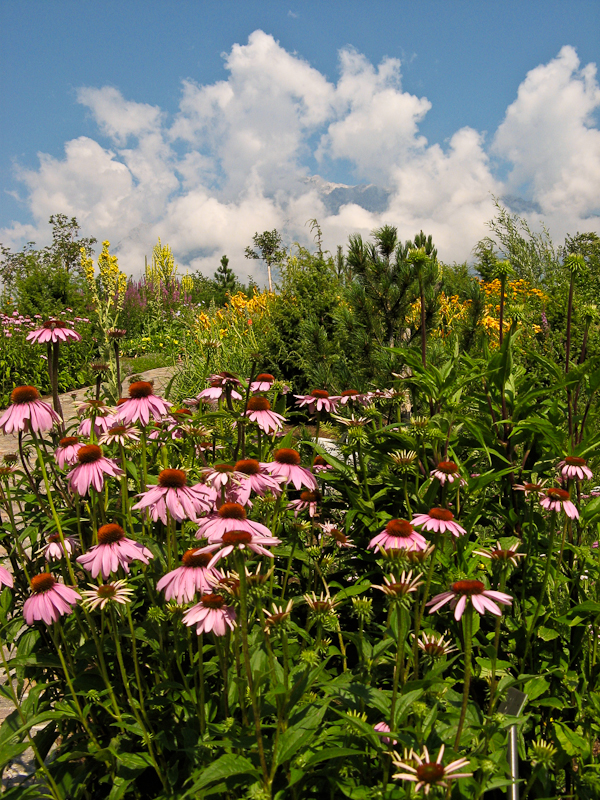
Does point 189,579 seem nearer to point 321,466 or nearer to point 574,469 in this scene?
point 321,466

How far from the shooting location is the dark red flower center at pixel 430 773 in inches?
32.8

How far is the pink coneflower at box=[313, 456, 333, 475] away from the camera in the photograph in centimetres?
187

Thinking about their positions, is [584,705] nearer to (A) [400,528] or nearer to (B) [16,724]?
(A) [400,528]

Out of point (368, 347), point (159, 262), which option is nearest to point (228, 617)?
point (368, 347)

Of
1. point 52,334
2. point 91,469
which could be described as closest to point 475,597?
point 91,469

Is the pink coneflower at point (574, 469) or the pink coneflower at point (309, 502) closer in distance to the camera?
the pink coneflower at point (574, 469)

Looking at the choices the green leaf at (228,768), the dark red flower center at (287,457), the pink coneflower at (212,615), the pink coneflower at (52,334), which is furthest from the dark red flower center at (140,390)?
the green leaf at (228,768)

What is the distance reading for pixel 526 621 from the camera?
58.9 inches

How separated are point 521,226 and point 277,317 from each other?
8.76 feet

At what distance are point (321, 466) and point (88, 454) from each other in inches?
33.0

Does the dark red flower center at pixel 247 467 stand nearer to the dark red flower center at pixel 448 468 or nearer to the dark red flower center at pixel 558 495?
the dark red flower center at pixel 448 468

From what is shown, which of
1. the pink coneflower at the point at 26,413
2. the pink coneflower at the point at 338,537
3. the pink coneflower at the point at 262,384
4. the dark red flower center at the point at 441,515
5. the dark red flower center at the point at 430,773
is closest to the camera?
the dark red flower center at the point at 430,773

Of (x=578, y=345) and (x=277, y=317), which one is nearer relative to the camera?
(x=578, y=345)

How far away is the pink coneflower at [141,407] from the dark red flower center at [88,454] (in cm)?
11
